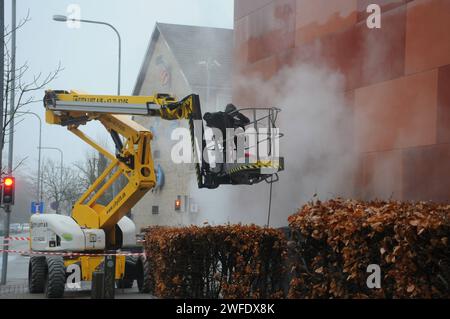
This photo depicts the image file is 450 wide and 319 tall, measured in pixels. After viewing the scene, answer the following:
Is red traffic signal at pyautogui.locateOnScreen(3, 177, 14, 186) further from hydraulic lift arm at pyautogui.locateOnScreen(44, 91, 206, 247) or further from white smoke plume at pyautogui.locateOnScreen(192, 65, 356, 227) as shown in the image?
white smoke plume at pyautogui.locateOnScreen(192, 65, 356, 227)

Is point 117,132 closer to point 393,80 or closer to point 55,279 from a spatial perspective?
point 55,279

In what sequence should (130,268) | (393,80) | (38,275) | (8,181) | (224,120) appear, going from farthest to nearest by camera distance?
(8,181) < (130,268) < (38,275) < (224,120) < (393,80)

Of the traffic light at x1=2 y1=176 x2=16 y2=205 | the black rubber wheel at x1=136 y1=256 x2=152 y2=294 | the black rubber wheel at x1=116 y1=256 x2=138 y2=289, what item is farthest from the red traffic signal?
the black rubber wheel at x1=136 y1=256 x2=152 y2=294

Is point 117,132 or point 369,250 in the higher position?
point 117,132

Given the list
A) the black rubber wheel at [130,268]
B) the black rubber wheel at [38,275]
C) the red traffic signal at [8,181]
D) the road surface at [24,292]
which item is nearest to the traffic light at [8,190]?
the red traffic signal at [8,181]

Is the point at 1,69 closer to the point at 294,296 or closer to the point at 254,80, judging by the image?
the point at 254,80

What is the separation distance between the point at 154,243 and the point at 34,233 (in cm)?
431

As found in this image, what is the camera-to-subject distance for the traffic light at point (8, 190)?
1653cm

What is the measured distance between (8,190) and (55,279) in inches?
182

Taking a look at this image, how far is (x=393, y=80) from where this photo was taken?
33.2 feet

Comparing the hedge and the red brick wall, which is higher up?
the red brick wall

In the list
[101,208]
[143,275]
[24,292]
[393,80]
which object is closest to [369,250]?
[393,80]

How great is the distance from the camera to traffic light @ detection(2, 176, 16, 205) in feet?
54.2

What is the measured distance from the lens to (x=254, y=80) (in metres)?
14.7
